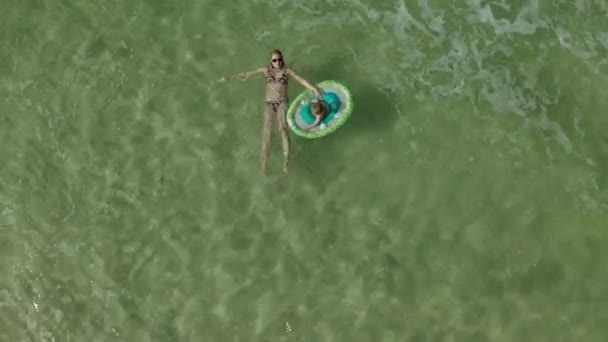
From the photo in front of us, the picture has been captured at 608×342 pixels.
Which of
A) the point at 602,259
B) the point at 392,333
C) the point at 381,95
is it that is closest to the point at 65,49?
the point at 381,95

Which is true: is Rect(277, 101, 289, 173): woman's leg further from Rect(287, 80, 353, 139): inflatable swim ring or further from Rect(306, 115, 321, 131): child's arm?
Rect(306, 115, 321, 131): child's arm

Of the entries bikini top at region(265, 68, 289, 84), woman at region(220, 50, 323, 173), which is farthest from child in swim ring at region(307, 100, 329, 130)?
bikini top at region(265, 68, 289, 84)

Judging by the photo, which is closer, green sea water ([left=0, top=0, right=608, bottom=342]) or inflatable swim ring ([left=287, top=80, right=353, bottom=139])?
green sea water ([left=0, top=0, right=608, bottom=342])

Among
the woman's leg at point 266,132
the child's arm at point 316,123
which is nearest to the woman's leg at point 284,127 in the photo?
the woman's leg at point 266,132

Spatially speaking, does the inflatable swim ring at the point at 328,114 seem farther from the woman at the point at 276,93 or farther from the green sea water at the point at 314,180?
the green sea water at the point at 314,180

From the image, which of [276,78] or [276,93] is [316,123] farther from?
[276,78]

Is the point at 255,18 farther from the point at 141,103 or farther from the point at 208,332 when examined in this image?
the point at 208,332
